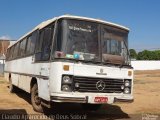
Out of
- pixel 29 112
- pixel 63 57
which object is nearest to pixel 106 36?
pixel 63 57

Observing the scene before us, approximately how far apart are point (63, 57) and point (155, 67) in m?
61.8

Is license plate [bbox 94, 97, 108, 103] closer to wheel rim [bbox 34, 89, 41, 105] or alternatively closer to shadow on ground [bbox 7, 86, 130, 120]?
shadow on ground [bbox 7, 86, 130, 120]

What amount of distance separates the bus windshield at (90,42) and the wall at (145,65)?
55.3 metres

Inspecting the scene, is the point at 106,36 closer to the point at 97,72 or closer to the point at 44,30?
the point at 97,72

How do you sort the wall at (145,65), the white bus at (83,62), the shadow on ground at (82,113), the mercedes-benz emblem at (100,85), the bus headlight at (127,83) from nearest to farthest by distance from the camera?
the white bus at (83,62), the mercedes-benz emblem at (100,85), the bus headlight at (127,83), the shadow on ground at (82,113), the wall at (145,65)

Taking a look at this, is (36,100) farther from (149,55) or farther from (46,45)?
(149,55)

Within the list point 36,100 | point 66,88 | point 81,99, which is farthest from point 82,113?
point 66,88

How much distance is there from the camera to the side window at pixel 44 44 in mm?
9453

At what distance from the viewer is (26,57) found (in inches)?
496

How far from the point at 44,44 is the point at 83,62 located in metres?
1.66

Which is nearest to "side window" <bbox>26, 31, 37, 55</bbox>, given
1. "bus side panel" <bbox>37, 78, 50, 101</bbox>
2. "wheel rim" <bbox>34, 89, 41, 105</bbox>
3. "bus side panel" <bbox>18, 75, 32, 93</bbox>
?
"bus side panel" <bbox>18, 75, 32, 93</bbox>

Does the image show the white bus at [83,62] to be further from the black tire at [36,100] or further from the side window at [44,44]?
the black tire at [36,100]

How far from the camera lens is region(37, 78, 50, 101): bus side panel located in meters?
9.22

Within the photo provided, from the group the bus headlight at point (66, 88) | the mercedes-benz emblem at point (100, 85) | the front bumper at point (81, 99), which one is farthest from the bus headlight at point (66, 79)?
the mercedes-benz emblem at point (100, 85)
